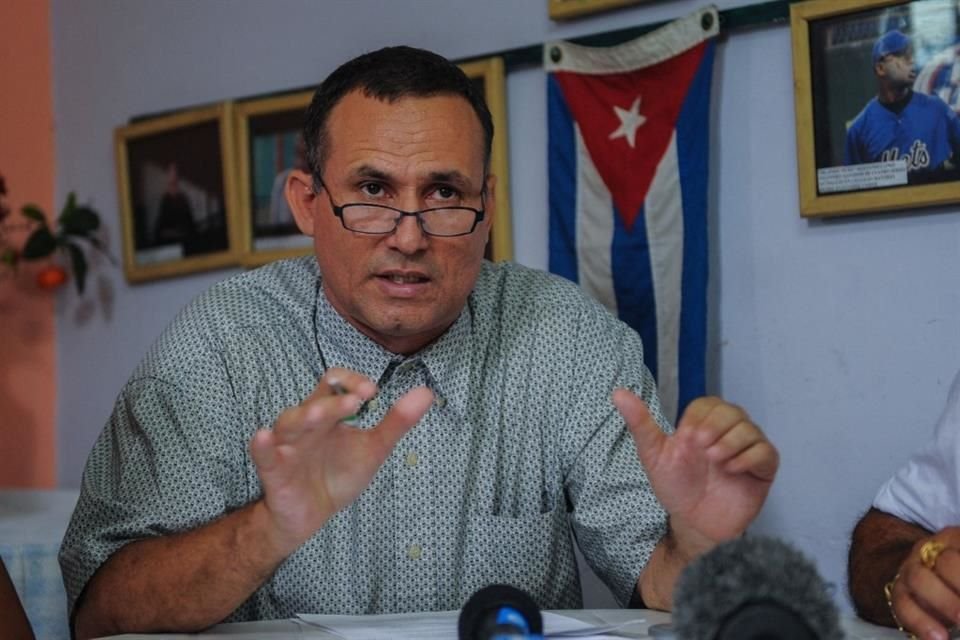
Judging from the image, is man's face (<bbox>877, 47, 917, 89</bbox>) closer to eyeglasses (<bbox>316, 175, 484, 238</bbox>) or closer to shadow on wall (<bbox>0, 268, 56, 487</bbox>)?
eyeglasses (<bbox>316, 175, 484, 238</bbox>)

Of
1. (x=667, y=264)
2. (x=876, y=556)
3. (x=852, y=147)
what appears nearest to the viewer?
(x=876, y=556)

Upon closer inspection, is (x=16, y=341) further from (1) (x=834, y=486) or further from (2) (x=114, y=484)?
(1) (x=834, y=486)

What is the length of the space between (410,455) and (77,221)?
2158mm

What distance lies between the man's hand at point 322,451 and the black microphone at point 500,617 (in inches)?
9.7

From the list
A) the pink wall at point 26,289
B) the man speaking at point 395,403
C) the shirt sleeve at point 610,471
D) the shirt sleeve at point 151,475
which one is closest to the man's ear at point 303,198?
the man speaking at point 395,403

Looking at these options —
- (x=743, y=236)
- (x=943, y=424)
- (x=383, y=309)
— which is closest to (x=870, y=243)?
(x=743, y=236)

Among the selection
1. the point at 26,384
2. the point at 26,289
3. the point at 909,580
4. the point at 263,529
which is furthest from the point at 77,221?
the point at 909,580

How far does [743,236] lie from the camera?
2.65m

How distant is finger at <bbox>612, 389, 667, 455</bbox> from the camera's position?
1.37m

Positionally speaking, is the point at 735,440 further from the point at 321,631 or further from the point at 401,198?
the point at 401,198

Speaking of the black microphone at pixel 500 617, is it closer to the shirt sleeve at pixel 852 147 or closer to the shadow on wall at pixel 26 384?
the shirt sleeve at pixel 852 147

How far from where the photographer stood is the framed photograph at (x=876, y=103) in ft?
7.77

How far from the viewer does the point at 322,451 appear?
138cm

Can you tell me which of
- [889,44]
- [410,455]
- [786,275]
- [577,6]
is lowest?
[410,455]
